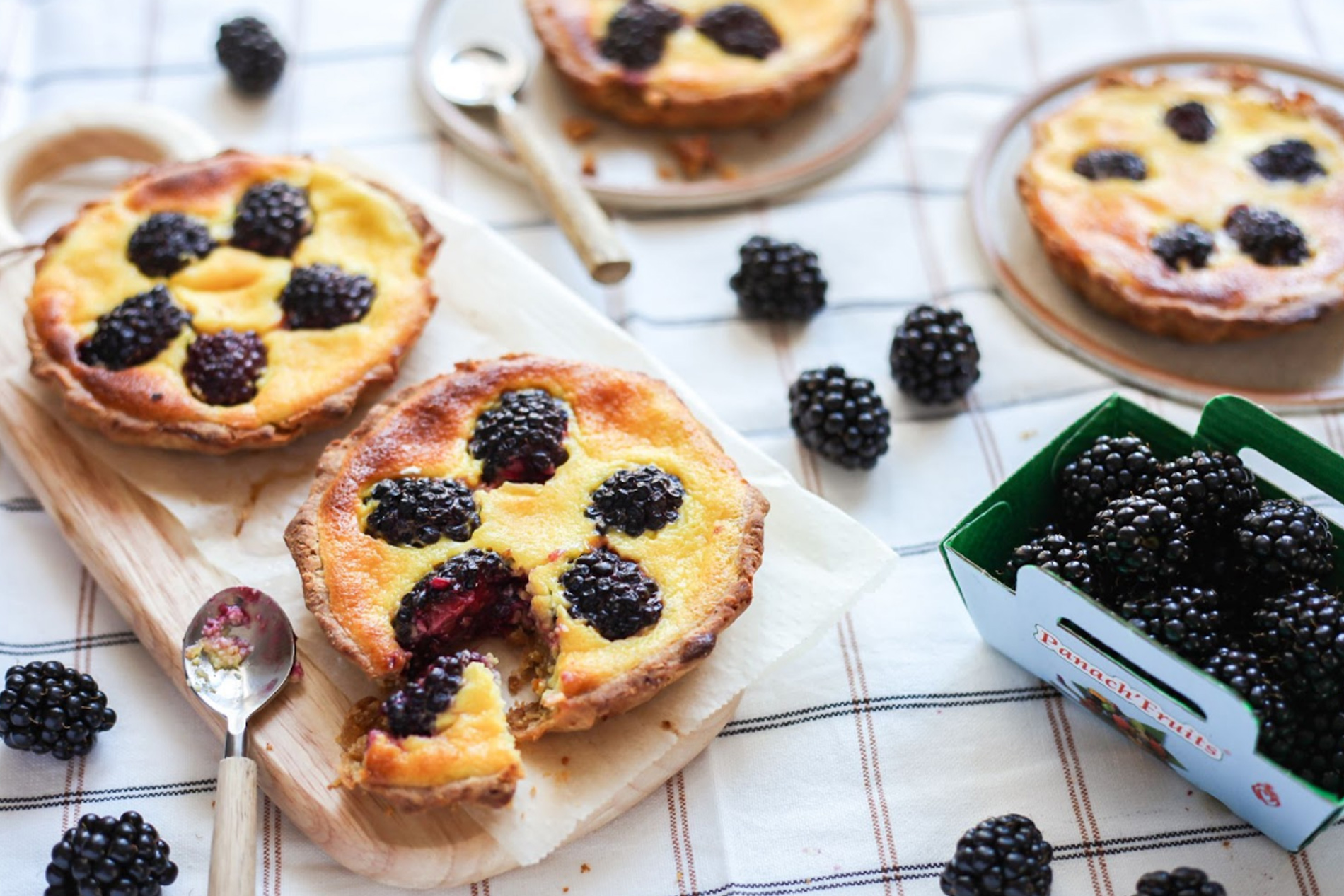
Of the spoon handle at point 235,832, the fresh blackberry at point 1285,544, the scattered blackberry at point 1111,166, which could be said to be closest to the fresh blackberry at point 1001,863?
the fresh blackberry at point 1285,544

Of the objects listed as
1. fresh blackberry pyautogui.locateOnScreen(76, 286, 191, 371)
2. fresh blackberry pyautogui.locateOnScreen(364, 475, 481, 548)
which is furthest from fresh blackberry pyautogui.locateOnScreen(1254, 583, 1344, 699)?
fresh blackberry pyautogui.locateOnScreen(76, 286, 191, 371)

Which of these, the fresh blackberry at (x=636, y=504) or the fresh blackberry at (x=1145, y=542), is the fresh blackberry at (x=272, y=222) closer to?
the fresh blackberry at (x=636, y=504)

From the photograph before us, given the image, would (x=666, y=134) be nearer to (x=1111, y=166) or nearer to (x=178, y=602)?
(x=1111, y=166)

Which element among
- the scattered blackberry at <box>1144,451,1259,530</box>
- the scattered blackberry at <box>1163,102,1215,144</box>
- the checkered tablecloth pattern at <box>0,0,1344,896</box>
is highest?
Result: the scattered blackberry at <box>1144,451,1259,530</box>

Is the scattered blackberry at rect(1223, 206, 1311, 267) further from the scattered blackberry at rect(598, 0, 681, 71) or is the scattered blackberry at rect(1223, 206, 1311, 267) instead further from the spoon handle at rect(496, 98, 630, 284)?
the scattered blackberry at rect(598, 0, 681, 71)

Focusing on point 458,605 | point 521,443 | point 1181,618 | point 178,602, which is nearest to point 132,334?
point 178,602

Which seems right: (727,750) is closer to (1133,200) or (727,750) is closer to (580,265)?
(580,265)
